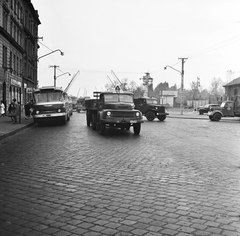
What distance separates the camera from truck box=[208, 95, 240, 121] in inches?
1251

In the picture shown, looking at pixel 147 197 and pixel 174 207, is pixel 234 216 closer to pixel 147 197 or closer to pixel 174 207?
pixel 174 207

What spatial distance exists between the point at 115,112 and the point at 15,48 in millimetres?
27758

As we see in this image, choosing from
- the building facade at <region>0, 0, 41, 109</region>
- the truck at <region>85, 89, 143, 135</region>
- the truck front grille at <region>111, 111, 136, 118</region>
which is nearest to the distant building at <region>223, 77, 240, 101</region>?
the building facade at <region>0, 0, 41, 109</region>

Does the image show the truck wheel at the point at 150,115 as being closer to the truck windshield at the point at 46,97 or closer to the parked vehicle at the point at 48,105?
the parked vehicle at the point at 48,105

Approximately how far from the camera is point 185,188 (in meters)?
5.65

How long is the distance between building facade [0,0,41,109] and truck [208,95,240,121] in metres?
17.4

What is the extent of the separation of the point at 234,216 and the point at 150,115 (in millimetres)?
24227

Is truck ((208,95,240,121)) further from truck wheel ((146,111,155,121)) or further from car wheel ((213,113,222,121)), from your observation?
truck wheel ((146,111,155,121))

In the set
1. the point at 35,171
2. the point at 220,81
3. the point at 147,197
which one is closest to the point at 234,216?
the point at 147,197

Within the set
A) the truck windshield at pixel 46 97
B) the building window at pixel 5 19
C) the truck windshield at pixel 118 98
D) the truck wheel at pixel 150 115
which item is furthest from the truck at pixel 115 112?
the building window at pixel 5 19

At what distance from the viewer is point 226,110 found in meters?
33.1

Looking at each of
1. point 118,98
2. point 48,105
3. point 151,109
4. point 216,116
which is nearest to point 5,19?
point 48,105

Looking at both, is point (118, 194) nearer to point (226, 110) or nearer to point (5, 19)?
point (226, 110)

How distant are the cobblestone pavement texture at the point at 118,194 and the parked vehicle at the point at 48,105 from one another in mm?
11738
